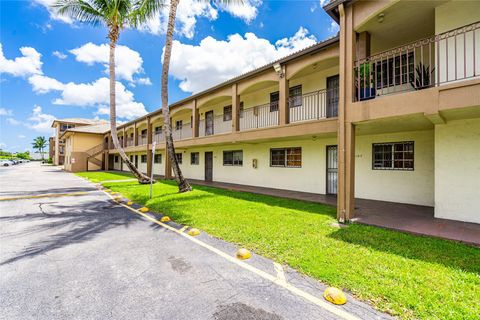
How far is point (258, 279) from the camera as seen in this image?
11.9 feet

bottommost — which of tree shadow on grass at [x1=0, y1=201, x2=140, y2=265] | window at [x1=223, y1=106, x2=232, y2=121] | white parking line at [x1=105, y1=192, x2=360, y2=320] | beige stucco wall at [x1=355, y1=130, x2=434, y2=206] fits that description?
white parking line at [x1=105, y1=192, x2=360, y2=320]

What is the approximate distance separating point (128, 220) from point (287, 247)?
507 centimetres

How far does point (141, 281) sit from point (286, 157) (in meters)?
10.2

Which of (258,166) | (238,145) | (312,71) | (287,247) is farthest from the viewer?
(238,145)

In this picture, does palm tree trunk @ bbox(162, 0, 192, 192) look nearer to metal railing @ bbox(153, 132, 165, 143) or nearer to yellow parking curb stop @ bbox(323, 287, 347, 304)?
yellow parking curb stop @ bbox(323, 287, 347, 304)

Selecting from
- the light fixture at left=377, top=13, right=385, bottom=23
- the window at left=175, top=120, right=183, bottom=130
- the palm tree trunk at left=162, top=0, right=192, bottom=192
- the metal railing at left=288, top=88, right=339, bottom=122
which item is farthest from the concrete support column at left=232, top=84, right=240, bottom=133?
the window at left=175, top=120, right=183, bottom=130

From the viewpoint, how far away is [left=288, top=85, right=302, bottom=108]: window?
12.0m

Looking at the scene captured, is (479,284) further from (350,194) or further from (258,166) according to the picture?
(258,166)

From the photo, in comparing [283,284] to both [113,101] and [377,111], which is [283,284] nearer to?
[377,111]

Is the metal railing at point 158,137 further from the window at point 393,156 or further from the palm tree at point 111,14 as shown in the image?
the window at point 393,156

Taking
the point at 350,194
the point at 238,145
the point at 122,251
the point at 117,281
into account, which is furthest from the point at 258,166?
the point at 117,281

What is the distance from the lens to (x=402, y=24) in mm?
7316

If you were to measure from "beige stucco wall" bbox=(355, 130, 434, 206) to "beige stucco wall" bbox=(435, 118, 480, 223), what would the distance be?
184cm

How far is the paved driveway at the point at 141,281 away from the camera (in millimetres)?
2861
